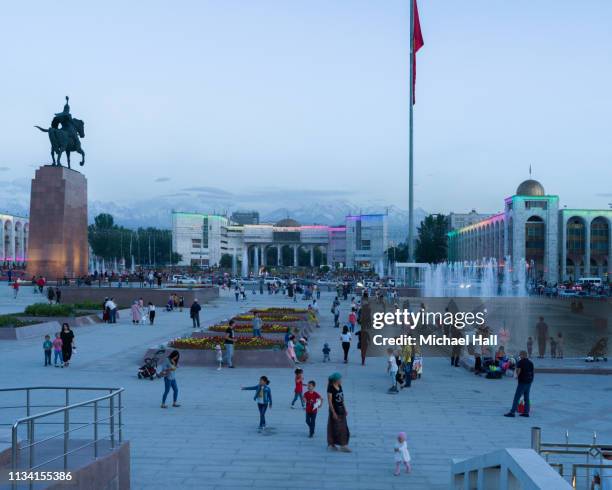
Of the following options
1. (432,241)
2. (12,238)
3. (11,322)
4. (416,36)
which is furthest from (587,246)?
(12,238)

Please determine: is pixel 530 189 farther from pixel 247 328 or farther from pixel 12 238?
pixel 12 238

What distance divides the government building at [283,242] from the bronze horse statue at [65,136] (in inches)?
4547

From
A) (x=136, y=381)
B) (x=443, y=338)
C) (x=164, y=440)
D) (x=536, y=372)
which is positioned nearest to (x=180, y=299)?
(x=443, y=338)

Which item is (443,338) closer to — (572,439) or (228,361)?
(228,361)

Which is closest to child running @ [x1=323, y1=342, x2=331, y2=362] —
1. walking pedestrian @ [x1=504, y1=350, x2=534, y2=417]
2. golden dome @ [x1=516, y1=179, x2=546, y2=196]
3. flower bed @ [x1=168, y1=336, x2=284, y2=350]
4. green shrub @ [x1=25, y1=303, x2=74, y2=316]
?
flower bed @ [x1=168, y1=336, x2=284, y2=350]

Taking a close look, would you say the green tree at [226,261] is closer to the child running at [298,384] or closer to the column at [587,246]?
the column at [587,246]

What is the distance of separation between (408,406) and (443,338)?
9.07 m

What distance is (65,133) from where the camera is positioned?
3709 cm

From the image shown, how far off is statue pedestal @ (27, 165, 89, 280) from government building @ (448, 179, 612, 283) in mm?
54353

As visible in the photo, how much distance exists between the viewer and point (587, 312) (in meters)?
36.3

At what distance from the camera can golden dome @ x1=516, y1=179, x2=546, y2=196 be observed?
79.8 meters

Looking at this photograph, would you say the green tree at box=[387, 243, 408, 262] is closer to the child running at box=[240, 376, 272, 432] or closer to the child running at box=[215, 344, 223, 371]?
the child running at box=[215, 344, 223, 371]

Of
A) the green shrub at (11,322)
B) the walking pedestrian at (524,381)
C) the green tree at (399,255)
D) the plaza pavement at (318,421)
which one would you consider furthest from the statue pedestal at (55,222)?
the green tree at (399,255)

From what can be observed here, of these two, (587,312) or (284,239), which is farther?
(284,239)
